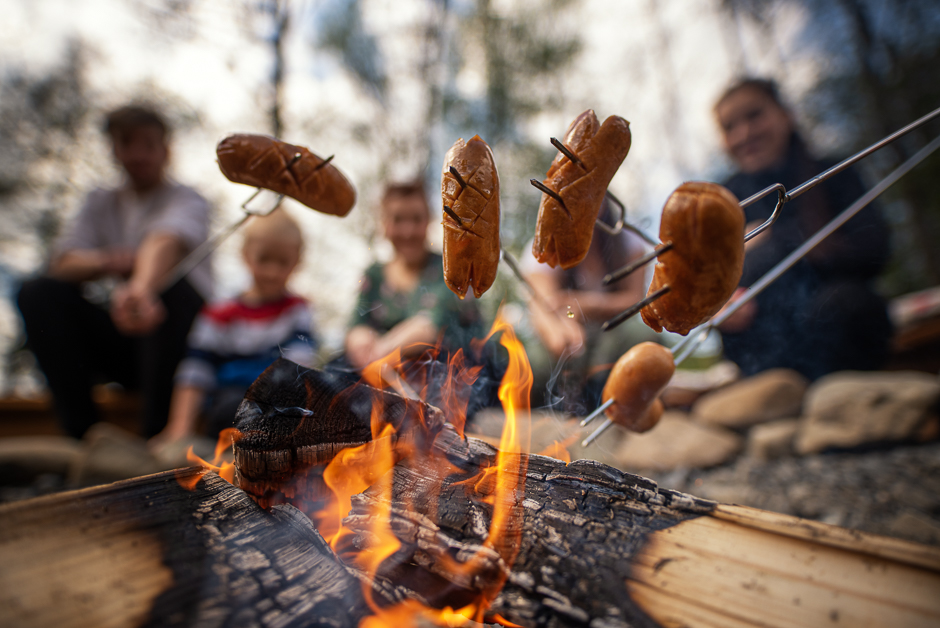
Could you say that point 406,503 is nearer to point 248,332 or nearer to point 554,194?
point 554,194

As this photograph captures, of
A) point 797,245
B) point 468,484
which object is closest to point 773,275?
point 468,484

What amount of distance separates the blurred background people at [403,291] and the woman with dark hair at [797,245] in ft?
8.53

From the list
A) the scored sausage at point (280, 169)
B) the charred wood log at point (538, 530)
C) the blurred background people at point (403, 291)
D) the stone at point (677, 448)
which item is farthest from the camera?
the stone at point (677, 448)

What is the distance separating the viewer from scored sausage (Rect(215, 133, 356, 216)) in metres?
1.33

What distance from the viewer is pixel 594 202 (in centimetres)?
118

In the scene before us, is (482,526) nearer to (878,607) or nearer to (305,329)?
(878,607)

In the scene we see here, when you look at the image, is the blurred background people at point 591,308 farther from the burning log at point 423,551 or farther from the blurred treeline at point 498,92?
the blurred treeline at point 498,92

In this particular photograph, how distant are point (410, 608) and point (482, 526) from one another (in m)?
0.25

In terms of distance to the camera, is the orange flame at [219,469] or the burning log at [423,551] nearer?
the burning log at [423,551]

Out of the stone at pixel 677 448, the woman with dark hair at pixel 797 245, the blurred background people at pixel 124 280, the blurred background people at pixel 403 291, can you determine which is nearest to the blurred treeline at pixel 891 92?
the woman with dark hair at pixel 797 245

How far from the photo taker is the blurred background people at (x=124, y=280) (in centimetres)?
345

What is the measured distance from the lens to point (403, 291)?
354cm

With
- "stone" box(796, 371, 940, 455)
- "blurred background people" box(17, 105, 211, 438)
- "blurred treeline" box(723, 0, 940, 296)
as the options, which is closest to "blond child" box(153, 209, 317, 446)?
"blurred background people" box(17, 105, 211, 438)

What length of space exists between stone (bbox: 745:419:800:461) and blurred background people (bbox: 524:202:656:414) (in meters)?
1.33
